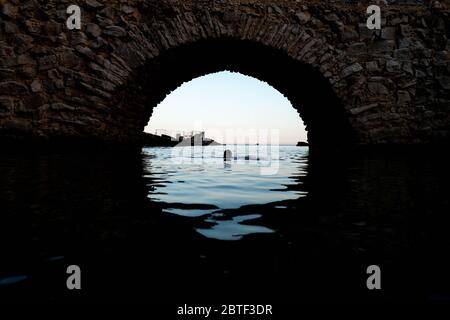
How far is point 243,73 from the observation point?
806cm

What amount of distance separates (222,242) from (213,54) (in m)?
5.81

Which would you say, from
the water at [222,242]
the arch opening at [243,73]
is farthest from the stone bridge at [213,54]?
the water at [222,242]

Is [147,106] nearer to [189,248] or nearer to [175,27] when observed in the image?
[175,27]

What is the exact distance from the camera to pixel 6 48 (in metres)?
5.53

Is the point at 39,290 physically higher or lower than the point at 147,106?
lower

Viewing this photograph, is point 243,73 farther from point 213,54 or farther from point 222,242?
point 222,242

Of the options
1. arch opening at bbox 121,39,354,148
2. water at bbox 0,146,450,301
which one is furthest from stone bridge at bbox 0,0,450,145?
water at bbox 0,146,450,301

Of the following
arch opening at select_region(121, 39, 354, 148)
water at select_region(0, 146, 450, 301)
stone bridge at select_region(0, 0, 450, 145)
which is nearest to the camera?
water at select_region(0, 146, 450, 301)

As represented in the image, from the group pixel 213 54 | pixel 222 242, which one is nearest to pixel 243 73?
pixel 213 54

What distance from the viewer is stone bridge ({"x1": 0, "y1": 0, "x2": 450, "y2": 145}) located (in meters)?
5.58

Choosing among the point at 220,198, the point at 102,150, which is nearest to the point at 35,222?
the point at 220,198

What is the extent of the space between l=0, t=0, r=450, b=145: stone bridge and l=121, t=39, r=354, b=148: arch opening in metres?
0.04

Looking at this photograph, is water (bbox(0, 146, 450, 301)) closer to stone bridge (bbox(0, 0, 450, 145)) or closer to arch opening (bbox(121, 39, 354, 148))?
stone bridge (bbox(0, 0, 450, 145))

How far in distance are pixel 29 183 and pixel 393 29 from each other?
251 inches
